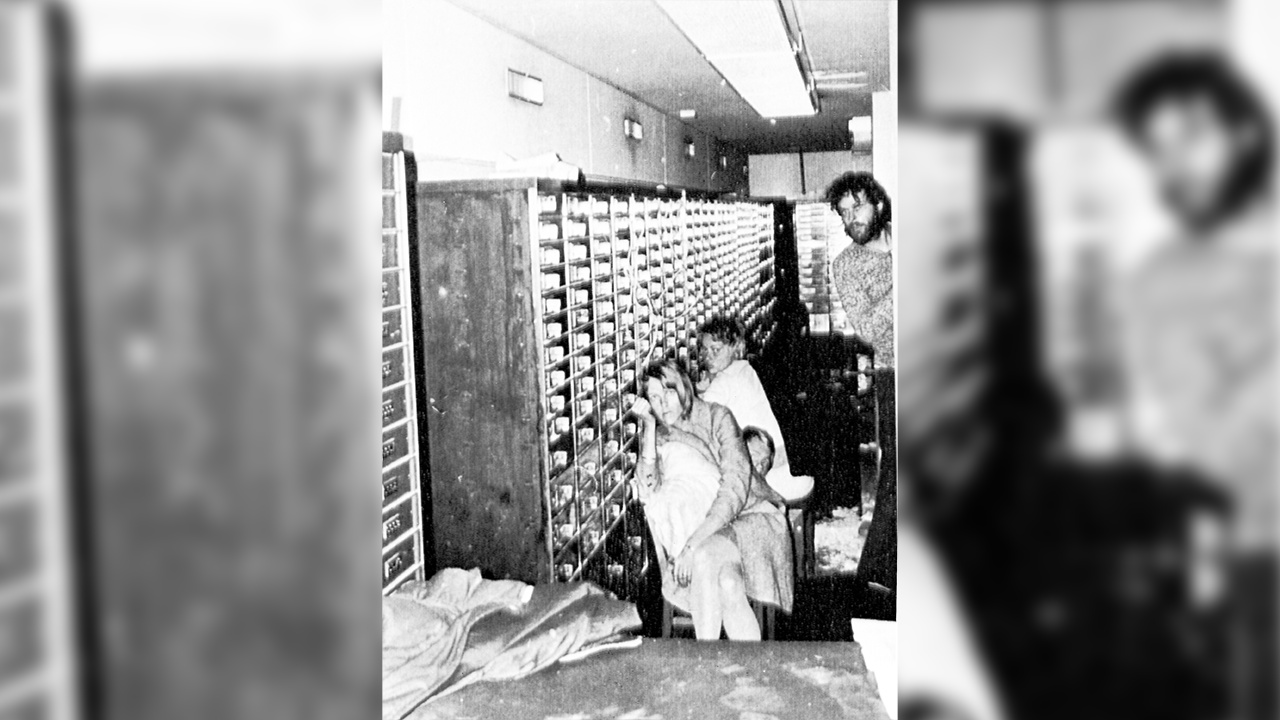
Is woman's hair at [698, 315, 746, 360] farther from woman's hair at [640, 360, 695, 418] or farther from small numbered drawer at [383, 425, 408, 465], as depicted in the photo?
small numbered drawer at [383, 425, 408, 465]

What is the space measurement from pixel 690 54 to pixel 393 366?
512 millimetres

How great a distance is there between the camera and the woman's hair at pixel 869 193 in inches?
41.1

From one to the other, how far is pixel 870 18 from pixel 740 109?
0.21 meters

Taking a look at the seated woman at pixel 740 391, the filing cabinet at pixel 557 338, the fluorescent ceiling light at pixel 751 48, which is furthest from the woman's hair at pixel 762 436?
the fluorescent ceiling light at pixel 751 48

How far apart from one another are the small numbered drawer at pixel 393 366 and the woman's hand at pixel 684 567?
1.34 ft

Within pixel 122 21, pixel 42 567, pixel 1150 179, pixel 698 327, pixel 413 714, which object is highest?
pixel 122 21

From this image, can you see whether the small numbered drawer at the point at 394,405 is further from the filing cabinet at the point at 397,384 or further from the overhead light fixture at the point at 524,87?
the overhead light fixture at the point at 524,87

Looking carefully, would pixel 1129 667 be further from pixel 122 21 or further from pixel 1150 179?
pixel 122 21

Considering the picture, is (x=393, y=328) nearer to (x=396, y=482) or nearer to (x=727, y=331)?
(x=396, y=482)

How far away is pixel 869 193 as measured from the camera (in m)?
1.05

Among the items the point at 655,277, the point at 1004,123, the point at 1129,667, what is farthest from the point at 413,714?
the point at 1004,123

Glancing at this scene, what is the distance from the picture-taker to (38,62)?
2.10 feet

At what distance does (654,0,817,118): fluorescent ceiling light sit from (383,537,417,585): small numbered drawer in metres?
→ 0.69

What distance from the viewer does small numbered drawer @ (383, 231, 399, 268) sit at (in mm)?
1101
